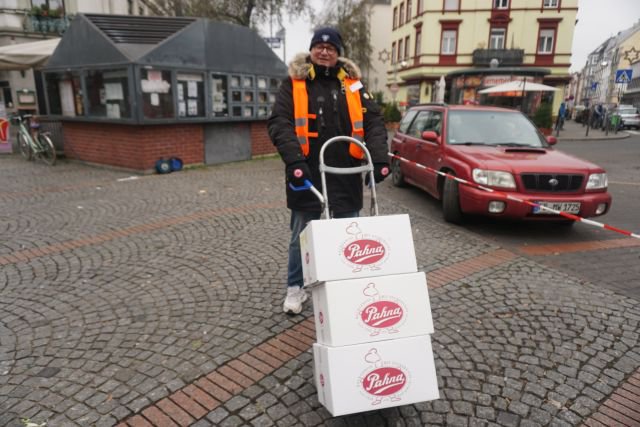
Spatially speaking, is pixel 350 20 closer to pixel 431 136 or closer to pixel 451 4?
pixel 451 4

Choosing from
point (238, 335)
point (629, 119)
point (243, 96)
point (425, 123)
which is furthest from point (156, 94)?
point (629, 119)

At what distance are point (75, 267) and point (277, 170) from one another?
21.5 feet

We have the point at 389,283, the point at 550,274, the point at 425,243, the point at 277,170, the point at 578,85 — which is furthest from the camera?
the point at 578,85

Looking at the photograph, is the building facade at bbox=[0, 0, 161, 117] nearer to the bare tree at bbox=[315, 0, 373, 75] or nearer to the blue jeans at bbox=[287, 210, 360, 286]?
the bare tree at bbox=[315, 0, 373, 75]

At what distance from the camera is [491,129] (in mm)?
6914

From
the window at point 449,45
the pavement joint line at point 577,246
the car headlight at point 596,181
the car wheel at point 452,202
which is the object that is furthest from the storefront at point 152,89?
the window at point 449,45

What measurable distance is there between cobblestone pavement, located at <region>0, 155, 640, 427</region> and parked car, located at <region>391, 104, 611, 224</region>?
0.58 metres

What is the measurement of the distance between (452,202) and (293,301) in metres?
3.40

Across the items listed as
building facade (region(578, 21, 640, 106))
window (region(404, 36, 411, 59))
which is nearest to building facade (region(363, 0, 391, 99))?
window (region(404, 36, 411, 59))

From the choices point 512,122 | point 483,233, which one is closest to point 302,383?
point 483,233

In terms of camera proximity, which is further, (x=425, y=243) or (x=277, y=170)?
(x=277, y=170)

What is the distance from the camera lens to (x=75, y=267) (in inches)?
180

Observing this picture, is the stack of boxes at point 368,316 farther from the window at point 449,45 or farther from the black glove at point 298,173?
the window at point 449,45

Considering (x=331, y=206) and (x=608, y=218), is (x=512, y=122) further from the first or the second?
(x=331, y=206)
